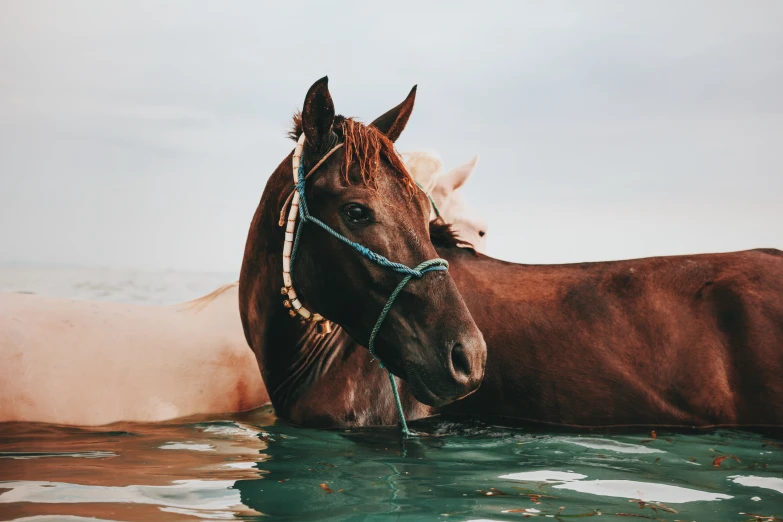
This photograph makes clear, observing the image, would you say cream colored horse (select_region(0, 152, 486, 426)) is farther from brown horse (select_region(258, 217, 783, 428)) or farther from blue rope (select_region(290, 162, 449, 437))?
blue rope (select_region(290, 162, 449, 437))

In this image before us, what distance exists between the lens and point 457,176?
301 inches

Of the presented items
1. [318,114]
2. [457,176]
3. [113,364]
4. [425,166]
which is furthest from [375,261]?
[457,176]

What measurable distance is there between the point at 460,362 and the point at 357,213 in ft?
2.73

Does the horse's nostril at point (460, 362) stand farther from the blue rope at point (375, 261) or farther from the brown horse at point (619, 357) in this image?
the brown horse at point (619, 357)

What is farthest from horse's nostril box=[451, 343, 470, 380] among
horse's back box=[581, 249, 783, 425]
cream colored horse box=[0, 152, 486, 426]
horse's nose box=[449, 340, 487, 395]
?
cream colored horse box=[0, 152, 486, 426]

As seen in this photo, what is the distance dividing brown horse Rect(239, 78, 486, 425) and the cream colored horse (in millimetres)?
1672

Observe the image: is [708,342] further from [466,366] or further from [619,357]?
[466,366]

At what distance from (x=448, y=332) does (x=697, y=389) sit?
1.74 m

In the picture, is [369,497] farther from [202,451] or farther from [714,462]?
[714,462]

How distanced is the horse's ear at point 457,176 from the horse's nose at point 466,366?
450 centimetres

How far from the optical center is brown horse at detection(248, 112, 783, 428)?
13.6 feet

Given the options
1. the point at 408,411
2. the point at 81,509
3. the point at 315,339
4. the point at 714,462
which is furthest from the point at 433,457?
the point at 81,509

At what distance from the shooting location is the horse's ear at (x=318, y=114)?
349 centimetres

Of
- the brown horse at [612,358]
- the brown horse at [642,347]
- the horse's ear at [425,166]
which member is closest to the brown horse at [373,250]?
the brown horse at [612,358]
